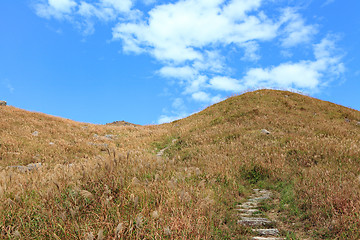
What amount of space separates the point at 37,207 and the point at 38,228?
50 centimetres

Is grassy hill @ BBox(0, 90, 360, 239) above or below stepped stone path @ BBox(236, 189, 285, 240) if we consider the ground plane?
above

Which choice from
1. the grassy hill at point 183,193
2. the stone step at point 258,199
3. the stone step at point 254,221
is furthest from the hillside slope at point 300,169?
the stone step at point 254,221

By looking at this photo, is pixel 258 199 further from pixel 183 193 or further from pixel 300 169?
pixel 183 193

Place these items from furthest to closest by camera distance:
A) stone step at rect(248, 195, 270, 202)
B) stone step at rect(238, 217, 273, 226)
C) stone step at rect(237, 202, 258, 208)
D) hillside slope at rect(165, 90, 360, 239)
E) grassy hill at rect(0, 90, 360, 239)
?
stone step at rect(248, 195, 270, 202), stone step at rect(237, 202, 258, 208), stone step at rect(238, 217, 273, 226), hillside slope at rect(165, 90, 360, 239), grassy hill at rect(0, 90, 360, 239)

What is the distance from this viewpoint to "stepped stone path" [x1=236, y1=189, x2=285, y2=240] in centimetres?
543

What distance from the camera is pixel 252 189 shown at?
8688mm

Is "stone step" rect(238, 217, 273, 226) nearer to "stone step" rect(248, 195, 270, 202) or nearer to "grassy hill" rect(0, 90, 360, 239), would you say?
"grassy hill" rect(0, 90, 360, 239)

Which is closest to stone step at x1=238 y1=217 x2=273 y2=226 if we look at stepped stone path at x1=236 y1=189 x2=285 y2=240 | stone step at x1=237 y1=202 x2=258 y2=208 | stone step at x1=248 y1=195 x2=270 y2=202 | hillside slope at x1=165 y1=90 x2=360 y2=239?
stepped stone path at x1=236 y1=189 x2=285 y2=240

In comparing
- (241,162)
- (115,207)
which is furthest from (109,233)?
(241,162)

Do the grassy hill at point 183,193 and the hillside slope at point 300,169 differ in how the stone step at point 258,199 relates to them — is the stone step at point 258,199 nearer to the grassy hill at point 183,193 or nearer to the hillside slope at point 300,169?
the grassy hill at point 183,193

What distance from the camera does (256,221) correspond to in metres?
5.96

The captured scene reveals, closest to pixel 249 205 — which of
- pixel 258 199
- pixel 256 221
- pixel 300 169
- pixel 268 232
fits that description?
pixel 258 199

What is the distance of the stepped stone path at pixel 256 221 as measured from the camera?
17.8ft

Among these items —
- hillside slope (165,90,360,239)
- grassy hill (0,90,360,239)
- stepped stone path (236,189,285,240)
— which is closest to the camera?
grassy hill (0,90,360,239)
